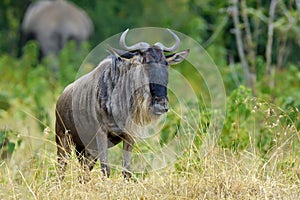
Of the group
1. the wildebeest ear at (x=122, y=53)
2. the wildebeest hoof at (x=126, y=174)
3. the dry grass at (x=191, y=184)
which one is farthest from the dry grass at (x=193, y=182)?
the wildebeest ear at (x=122, y=53)

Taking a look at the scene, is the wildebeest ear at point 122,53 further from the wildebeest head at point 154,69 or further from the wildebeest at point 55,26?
the wildebeest at point 55,26

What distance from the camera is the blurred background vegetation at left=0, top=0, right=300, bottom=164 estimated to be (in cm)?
759

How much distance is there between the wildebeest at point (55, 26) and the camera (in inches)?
758

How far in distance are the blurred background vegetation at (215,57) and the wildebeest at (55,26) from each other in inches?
33.5

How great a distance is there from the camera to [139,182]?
576cm

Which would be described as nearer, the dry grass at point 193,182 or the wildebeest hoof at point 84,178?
the dry grass at point 193,182

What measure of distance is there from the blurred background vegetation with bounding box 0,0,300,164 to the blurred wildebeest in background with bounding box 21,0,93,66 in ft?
2.81

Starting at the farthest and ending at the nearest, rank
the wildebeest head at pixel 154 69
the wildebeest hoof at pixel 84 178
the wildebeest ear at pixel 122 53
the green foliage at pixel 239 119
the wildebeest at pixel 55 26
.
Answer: the wildebeest at pixel 55 26
the green foliage at pixel 239 119
the wildebeest ear at pixel 122 53
the wildebeest head at pixel 154 69
the wildebeest hoof at pixel 84 178

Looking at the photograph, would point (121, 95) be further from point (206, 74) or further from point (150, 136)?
point (206, 74)

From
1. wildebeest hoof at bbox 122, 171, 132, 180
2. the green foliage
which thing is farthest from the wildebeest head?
the green foliage

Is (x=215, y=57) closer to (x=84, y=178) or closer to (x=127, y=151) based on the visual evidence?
(x=127, y=151)

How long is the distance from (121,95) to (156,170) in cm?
62

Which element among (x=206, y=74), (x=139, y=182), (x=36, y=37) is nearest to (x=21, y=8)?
(x=36, y=37)

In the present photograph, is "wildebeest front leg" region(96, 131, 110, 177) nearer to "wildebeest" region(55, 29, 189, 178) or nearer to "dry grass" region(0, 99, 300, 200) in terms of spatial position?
"wildebeest" region(55, 29, 189, 178)
